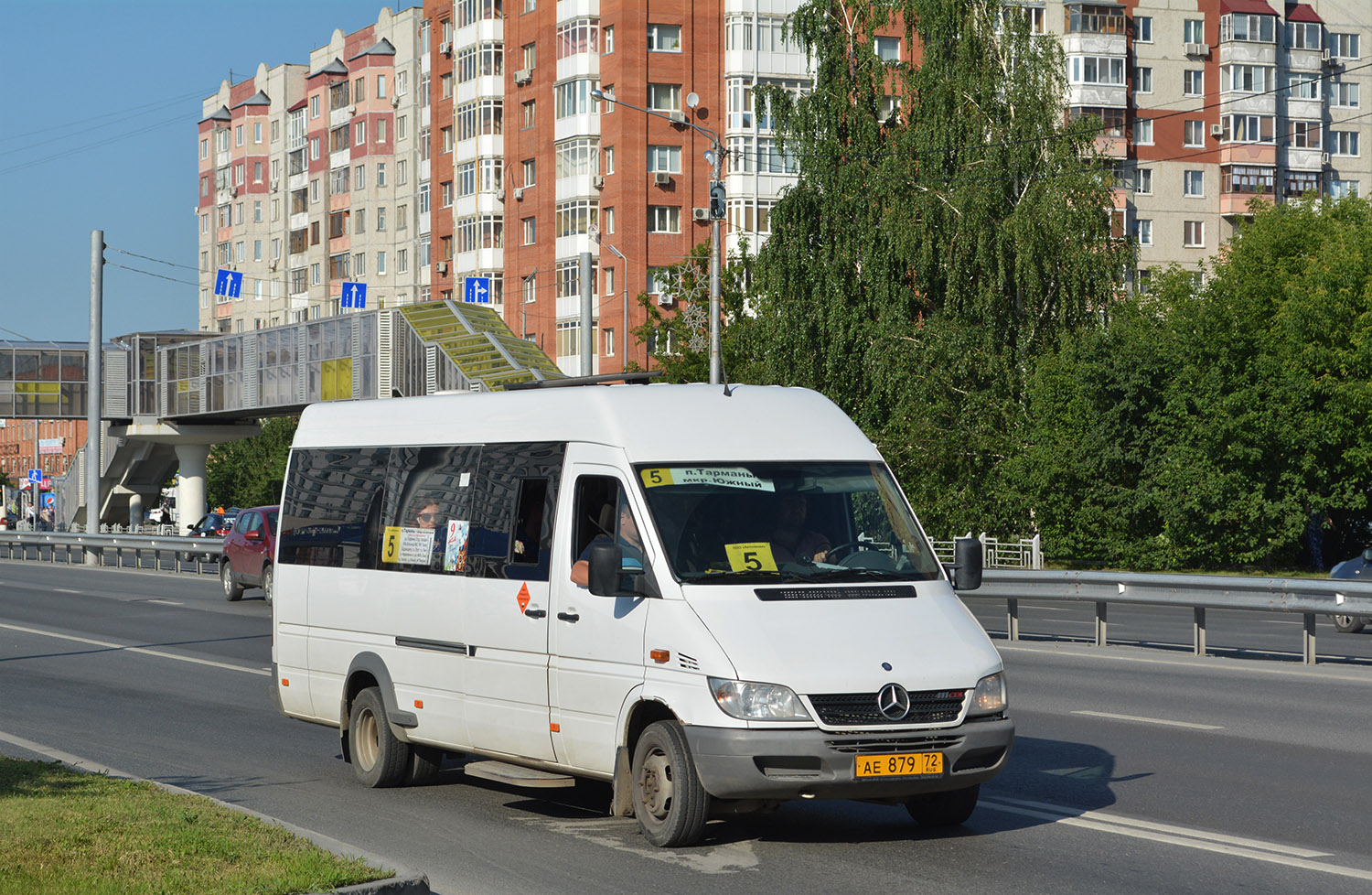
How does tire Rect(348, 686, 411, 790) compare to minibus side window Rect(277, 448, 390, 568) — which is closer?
tire Rect(348, 686, 411, 790)

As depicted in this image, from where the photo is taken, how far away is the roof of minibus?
9.00 m

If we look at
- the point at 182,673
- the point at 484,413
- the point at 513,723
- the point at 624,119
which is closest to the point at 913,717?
the point at 513,723

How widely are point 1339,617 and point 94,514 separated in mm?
38970

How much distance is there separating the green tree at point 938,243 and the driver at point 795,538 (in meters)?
33.9

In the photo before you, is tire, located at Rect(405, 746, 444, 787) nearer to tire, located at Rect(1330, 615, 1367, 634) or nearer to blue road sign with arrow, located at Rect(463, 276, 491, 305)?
tire, located at Rect(1330, 615, 1367, 634)

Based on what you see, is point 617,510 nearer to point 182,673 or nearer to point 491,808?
point 491,808

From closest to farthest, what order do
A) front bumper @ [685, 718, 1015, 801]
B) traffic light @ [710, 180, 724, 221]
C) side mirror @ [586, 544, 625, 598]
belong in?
front bumper @ [685, 718, 1015, 801], side mirror @ [586, 544, 625, 598], traffic light @ [710, 180, 724, 221]

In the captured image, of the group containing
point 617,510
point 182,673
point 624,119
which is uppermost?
point 624,119

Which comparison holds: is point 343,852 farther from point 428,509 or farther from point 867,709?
point 428,509

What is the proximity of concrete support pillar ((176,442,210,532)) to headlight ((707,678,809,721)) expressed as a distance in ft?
213

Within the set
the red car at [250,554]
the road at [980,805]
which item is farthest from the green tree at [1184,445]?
the road at [980,805]

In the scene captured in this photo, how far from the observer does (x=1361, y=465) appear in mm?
46906

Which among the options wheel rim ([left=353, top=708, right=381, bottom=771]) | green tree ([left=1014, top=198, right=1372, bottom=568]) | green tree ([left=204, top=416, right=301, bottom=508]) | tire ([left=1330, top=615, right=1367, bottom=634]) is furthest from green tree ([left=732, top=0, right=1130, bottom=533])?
green tree ([left=204, top=416, right=301, bottom=508])

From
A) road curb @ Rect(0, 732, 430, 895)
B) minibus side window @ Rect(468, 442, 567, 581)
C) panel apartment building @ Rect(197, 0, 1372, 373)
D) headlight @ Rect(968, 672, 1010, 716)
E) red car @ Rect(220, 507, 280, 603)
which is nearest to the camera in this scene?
road curb @ Rect(0, 732, 430, 895)
